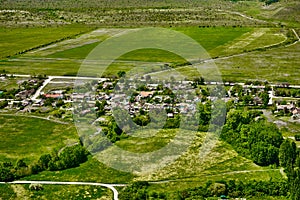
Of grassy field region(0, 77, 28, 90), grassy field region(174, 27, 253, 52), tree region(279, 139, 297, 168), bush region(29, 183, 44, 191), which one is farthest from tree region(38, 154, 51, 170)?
grassy field region(174, 27, 253, 52)

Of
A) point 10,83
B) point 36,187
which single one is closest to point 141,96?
point 10,83

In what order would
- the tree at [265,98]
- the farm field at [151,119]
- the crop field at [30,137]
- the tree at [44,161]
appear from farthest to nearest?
the tree at [265,98], the crop field at [30,137], the tree at [44,161], the farm field at [151,119]

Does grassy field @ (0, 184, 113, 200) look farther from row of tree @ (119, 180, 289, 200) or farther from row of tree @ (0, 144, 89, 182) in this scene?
row of tree @ (119, 180, 289, 200)

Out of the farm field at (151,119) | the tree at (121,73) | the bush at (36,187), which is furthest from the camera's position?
the tree at (121,73)

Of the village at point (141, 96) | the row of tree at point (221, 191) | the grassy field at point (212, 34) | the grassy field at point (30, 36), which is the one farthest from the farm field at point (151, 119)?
the grassy field at point (30, 36)

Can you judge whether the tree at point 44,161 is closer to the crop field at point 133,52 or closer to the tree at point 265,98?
the tree at point 265,98

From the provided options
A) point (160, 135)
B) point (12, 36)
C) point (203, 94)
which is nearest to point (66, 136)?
point (160, 135)
